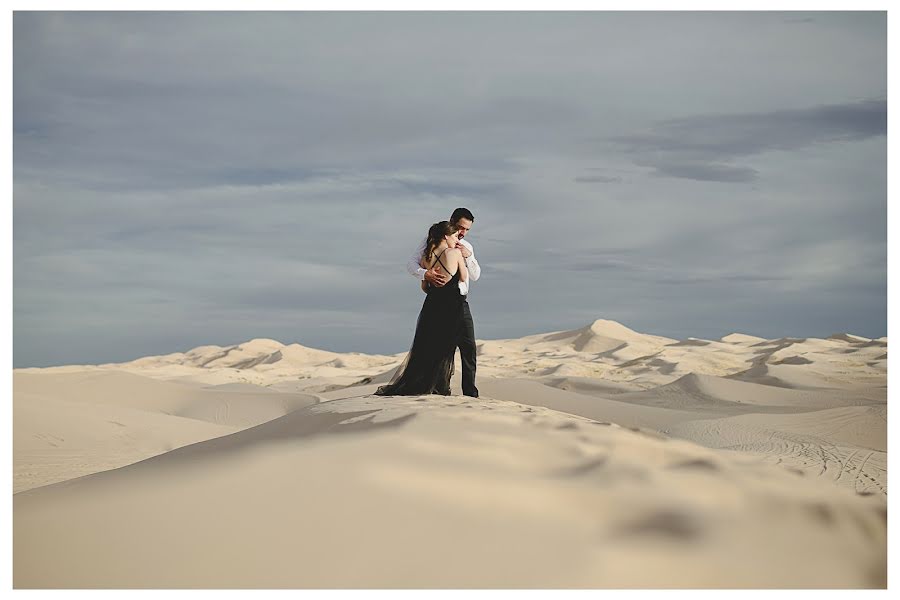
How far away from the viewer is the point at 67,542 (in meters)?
3.93

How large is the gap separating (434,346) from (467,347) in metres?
0.35

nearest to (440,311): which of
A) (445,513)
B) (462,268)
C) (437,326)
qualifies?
(437,326)

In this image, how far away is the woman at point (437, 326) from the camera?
7.44m

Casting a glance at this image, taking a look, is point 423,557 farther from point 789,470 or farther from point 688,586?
point 789,470

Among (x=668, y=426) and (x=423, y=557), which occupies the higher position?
(x=423, y=557)

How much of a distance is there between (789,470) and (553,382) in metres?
16.8

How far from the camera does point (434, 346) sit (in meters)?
7.48

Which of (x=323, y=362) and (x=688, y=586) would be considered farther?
(x=323, y=362)

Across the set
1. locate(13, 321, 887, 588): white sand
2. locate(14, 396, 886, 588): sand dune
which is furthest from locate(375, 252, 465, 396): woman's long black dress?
locate(14, 396, 886, 588): sand dune

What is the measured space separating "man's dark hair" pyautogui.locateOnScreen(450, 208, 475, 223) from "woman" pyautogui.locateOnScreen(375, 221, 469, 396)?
73 millimetres

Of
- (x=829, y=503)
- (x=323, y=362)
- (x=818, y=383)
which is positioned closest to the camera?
(x=829, y=503)

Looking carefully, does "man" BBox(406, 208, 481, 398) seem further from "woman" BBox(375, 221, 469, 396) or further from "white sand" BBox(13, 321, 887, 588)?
"white sand" BBox(13, 321, 887, 588)

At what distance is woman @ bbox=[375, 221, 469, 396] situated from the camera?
24.4 ft

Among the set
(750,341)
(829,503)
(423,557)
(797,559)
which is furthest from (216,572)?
→ (750,341)
